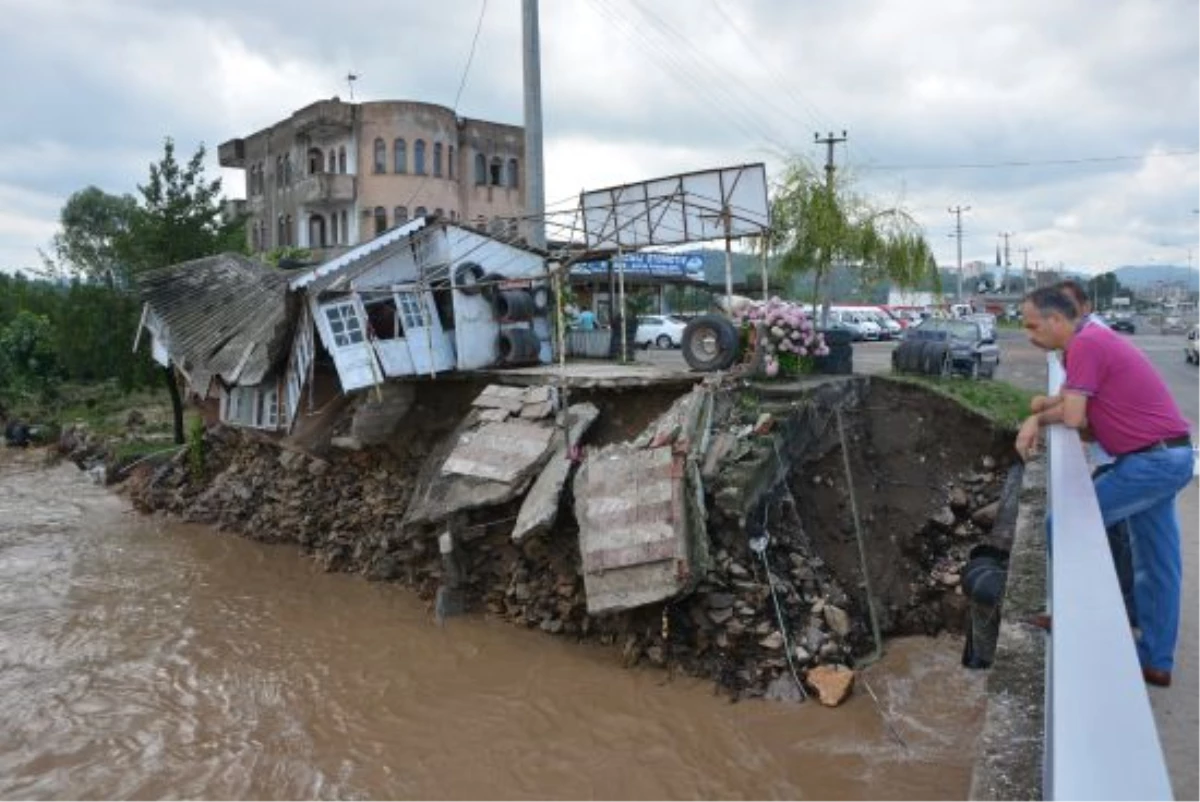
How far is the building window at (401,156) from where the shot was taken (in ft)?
117

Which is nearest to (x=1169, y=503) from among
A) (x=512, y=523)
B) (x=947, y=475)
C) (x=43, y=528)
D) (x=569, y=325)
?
(x=512, y=523)

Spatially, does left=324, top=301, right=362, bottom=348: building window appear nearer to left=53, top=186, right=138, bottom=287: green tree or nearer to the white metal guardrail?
the white metal guardrail

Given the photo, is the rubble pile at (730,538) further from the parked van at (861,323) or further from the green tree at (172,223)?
the parked van at (861,323)

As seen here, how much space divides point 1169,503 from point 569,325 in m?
13.5

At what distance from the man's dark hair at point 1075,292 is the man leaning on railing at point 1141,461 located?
25 cm

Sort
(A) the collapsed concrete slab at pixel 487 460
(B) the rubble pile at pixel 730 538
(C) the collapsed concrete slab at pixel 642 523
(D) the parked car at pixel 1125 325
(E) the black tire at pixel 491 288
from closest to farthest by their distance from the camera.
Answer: (C) the collapsed concrete slab at pixel 642 523, (B) the rubble pile at pixel 730 538, (A) the collapsed concrete slab at pixel 487 460, (E) the black tire at pixel 491 288, (D) the parked car at pixel 1125 325

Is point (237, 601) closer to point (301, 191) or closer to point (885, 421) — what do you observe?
point (885, 421)

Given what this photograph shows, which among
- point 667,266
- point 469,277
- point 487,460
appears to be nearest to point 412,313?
point 469,277

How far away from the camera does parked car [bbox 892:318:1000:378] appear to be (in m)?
16.0

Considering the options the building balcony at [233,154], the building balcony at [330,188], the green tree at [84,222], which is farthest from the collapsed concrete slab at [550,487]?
the green tree at [84,222]

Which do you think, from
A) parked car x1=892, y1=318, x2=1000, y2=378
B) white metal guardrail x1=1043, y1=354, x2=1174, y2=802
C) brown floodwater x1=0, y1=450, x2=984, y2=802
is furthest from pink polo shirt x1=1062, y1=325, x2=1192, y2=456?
parked car x1=892, y1=318, x2=1000, y2=378

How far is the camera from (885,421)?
526 inches

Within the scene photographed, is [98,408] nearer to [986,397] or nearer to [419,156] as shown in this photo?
[419,156]

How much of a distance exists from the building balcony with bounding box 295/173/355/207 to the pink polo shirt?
3487 cm
